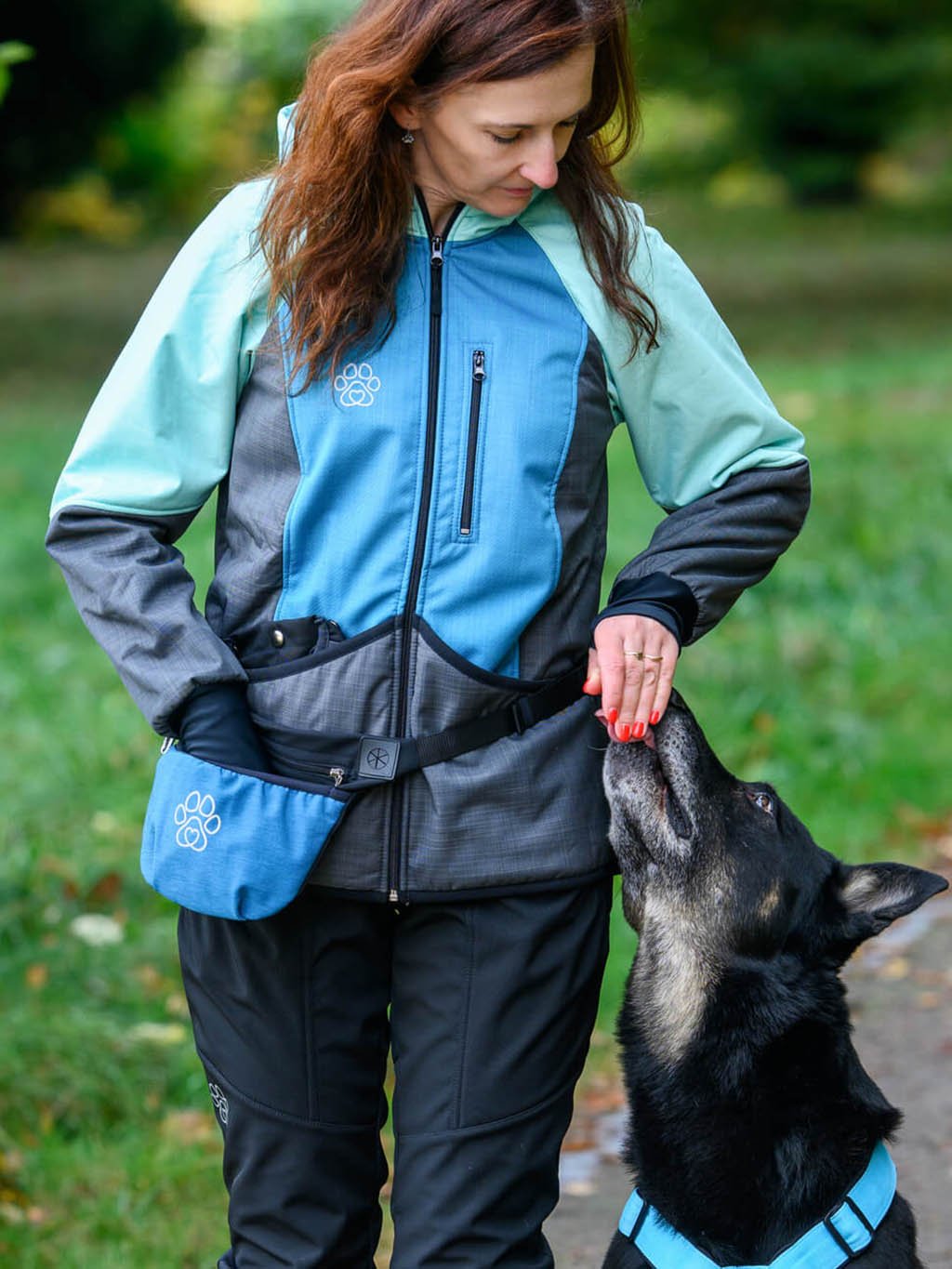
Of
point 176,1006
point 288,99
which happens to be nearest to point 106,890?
point 176,1006

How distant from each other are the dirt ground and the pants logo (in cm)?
145

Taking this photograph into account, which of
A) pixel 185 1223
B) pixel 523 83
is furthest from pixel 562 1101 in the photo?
pixel 523 83

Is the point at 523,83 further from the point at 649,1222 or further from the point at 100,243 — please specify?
the point at 100,243

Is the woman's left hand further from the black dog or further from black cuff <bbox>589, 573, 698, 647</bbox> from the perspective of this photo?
the black dog

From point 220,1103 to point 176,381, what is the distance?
4.09 ft

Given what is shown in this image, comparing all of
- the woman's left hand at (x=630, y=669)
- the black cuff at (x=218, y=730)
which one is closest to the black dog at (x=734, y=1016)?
the woman's left hand at (x=630, y=669)

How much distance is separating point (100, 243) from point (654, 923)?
1028 inches

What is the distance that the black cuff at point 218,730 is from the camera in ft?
8.52

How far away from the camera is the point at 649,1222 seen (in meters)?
2.90

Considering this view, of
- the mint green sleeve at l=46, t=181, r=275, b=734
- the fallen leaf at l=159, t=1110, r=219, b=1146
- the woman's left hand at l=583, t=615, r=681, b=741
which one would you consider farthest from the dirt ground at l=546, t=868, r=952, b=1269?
the mint green sleeve at l=46, t=181, r=275, b=734

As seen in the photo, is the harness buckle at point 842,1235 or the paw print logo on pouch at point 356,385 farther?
the harness buckle at point 842,1235

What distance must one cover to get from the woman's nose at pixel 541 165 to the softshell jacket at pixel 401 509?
0.13 m

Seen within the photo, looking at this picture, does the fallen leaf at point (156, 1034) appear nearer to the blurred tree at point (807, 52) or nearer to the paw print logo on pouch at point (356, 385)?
the paw print logo on pouch at point (356, 385)

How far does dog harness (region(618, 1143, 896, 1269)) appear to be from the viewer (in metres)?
2.76
